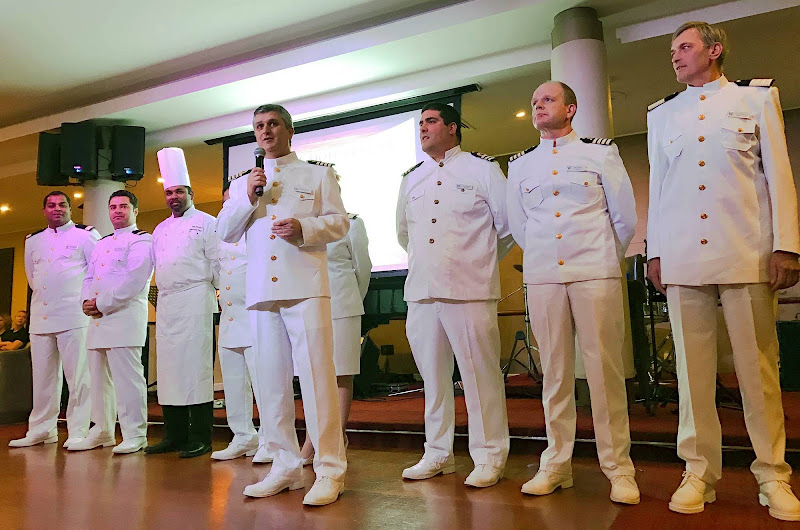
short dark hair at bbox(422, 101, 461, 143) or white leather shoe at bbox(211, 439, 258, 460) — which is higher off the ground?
short dark hair at bbox(422, 101, 461, 143)

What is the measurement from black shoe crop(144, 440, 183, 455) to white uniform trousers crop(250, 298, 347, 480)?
5.08ft

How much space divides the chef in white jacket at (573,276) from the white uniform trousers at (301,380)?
829mm

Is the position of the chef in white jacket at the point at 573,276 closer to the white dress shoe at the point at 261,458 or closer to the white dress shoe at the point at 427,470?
the white dress shoe at the point at 427,470

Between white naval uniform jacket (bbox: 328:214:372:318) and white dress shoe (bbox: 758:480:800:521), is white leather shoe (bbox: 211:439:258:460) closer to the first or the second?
white naval uniform jacket (bbox: 328:214:372:318)

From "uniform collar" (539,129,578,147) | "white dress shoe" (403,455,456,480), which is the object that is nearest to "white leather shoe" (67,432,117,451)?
"white dress shoe" (403,455,456,480)

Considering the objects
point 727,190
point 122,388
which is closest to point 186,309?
point 122,388

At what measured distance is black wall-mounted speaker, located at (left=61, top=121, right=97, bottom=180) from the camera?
20.7 ft

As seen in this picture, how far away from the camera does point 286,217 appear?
2.61 m

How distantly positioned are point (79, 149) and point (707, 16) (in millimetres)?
5916

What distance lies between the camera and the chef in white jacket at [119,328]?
13.2ft

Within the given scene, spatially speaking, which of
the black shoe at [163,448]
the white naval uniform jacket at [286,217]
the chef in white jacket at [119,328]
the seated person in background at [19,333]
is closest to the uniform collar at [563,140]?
the white naval uniform jacket at [286,217]

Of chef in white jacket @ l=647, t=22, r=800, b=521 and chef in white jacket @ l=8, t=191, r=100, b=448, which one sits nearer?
chef in white jacket @ l=647, t=22, r=800, b=521

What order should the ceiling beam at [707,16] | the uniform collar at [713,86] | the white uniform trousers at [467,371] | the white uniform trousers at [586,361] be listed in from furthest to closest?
the ceiling beam at [707,16], the white uniform trousers at [467,371], the white uniform trousers at [586,361], the uniform collar at [713,86]

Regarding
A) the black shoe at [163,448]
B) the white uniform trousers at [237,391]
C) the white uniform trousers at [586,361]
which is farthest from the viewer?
the black shoe at [163,448]
